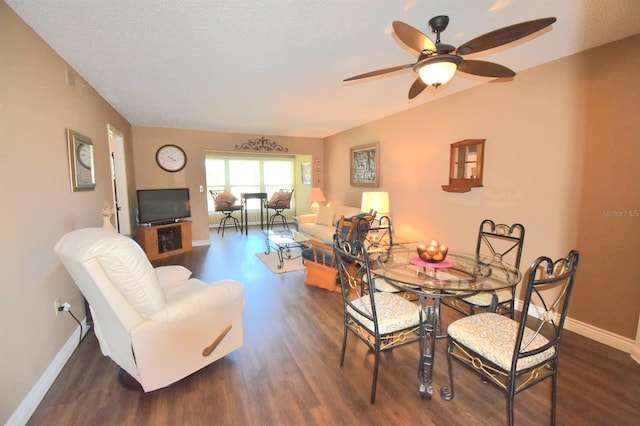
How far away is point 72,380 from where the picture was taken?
Answer: 6.31 ft

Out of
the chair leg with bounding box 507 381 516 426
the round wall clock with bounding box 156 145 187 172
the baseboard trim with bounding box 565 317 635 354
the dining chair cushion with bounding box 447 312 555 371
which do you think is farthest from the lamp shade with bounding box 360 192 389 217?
the round wall clock with bounding box 156 145 187 172

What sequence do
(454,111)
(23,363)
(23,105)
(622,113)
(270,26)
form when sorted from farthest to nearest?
(454,111)
(622,113)
(270,26)
(23,105)
(23,363)

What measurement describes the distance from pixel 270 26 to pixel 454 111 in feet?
8.25

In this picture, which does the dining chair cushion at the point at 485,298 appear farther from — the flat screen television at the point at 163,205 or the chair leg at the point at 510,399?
the flat screen television at the point at 163,205

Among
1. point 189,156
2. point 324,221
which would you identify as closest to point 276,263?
point 324,221

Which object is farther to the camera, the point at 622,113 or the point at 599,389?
the point at 622,113

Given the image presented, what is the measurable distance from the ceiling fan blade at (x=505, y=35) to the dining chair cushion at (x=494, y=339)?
159 centimetres

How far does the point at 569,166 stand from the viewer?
2.47 meters

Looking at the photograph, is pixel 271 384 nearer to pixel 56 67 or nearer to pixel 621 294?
pixel 621 294

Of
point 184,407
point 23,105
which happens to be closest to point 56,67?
point 23,105

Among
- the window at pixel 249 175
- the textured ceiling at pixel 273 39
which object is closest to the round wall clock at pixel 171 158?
the textured ceiling at pixel 273 39

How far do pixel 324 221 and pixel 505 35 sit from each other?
4384 millimetres

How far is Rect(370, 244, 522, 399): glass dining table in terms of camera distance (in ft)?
5.64

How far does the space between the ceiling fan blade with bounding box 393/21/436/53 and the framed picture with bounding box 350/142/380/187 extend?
3268 millimetres
